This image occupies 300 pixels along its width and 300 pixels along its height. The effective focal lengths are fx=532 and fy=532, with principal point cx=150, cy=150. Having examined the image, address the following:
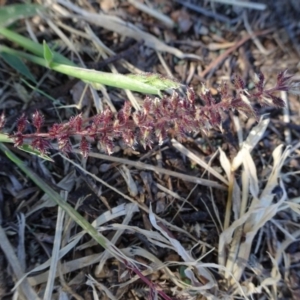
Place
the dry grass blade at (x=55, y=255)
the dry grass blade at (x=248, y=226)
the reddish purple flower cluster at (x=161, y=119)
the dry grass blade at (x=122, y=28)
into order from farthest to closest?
1. the dry grass blade at (x=122, y=28)
2. the dry grass blade at (x=248, y=226)
3. the dry grass blade at (x=55, y=255)
4. the reddish purple flower cluster at (x=161, y=119)

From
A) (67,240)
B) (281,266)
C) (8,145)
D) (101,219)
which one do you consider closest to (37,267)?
(67,240)

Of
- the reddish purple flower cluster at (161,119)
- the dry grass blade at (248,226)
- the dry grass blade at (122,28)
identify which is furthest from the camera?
the dry grass blade at (122,28)

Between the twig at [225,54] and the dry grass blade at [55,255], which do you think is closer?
the dry grass blade at [55,255]

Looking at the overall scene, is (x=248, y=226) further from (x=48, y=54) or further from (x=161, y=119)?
(x=48, y=54)

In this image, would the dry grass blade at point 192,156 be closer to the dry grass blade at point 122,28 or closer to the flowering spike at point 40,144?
the dry grass blade at point 122,28

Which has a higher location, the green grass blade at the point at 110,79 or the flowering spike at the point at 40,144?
the green grass blade at the point at 110,79

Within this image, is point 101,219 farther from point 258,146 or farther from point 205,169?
point 258,146

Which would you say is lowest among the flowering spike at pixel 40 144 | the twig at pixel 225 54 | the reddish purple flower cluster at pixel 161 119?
the twig at pixel 225 54

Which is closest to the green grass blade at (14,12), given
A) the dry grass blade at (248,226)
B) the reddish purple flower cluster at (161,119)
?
the reddish purple flower cluster at (161,119)
